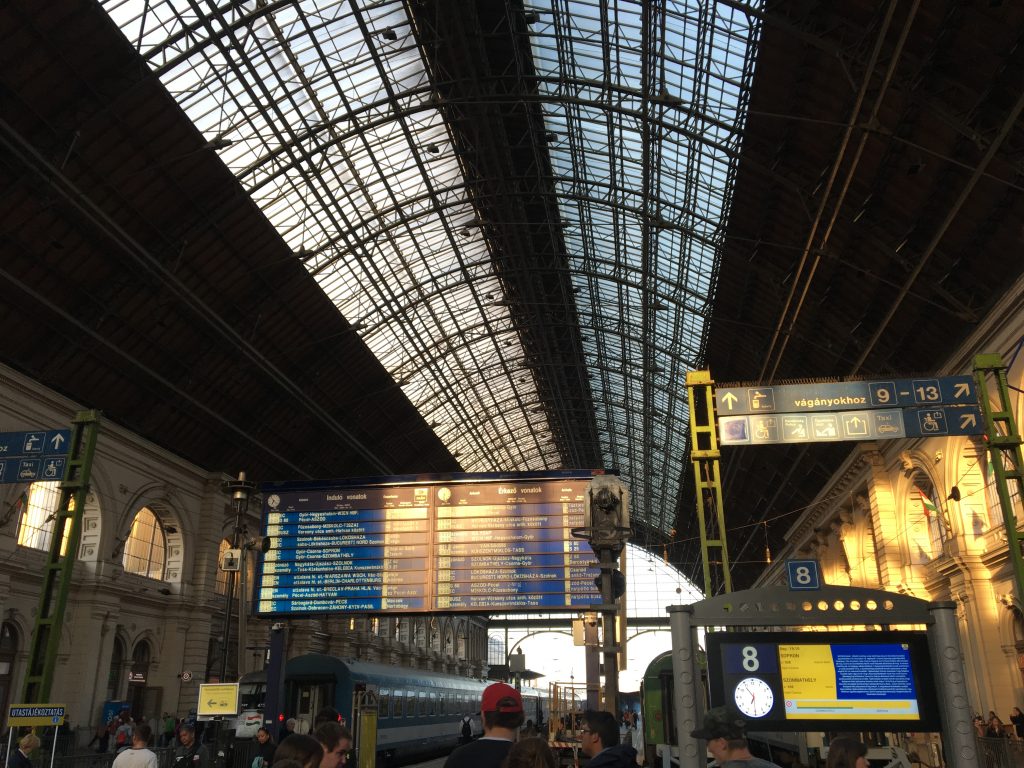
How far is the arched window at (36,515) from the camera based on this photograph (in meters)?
27.9

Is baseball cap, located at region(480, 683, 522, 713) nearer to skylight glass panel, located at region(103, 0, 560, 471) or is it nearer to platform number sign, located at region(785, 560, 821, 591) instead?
platform number sign, located at region(785, 560, 821, 591)

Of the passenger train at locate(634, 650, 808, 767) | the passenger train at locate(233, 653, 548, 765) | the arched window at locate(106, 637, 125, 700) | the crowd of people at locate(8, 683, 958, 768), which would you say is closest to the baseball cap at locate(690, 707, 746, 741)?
the crowd of people at locate(8, 683, 958, 768)

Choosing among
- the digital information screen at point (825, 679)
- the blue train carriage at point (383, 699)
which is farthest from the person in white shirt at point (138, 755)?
the blue train carriage at point (383, 699)

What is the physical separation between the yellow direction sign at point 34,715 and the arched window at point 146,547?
2142cm

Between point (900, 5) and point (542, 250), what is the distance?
2158 cm

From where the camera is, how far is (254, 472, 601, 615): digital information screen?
22.8 meters

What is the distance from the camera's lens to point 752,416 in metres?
13.3

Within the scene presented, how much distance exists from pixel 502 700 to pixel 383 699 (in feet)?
80.1

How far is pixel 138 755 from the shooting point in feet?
29.7

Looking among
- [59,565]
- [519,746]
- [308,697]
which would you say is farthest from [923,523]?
[519,746]

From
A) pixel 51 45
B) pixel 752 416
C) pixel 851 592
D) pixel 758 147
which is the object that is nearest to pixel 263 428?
pixel 51 45

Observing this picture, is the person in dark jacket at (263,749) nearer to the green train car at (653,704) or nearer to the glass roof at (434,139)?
the green train car at (653,704)

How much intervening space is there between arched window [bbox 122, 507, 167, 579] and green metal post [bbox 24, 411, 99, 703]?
62.6 ft

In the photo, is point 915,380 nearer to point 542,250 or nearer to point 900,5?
point 900,5
